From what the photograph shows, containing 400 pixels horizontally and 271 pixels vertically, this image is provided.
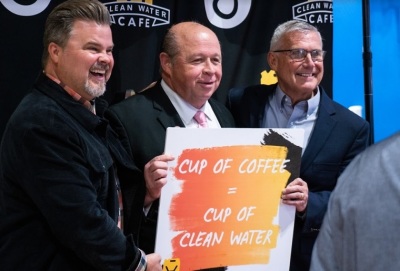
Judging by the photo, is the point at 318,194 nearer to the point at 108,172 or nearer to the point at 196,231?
the point at 196,231

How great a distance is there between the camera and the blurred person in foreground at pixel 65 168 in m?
1.59

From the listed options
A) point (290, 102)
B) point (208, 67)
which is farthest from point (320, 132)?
point (208, 67)

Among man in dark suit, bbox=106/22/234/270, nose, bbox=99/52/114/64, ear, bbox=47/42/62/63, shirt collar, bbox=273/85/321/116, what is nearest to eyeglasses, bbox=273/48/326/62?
shirt collar, bbox=273/85/321/116

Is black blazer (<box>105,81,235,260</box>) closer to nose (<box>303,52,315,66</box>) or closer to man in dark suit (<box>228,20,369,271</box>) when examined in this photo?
man in dark suit (<box>228,20,369,271</box>)

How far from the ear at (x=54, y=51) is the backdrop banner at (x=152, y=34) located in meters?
1.14

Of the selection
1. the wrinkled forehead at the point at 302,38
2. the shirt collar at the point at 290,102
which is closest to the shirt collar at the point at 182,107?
the shirt collar at the point at 290,102

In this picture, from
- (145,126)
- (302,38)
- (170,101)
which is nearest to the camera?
(145,126)

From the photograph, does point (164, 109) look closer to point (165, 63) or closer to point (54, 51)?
point (165, 63)

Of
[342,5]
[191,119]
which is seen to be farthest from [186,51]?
[342,5]

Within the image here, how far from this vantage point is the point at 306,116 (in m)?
2.44

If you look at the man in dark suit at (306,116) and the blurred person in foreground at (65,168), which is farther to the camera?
the man in dark suit at (306,116)

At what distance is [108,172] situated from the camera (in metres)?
1.78

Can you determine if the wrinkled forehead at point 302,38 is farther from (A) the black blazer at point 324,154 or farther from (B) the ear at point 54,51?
(B) the ear at point 54,51

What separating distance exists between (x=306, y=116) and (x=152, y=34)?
3.46 feet
